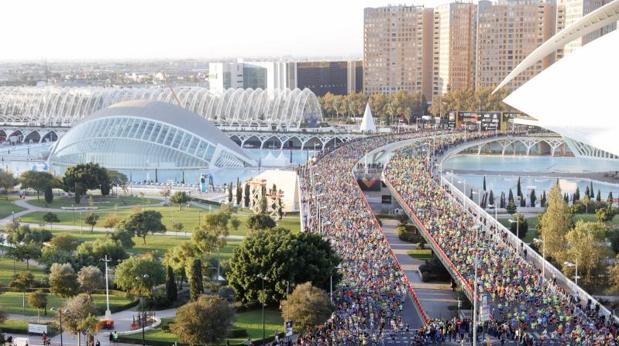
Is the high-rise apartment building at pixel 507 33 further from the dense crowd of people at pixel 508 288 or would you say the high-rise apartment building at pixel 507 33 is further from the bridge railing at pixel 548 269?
the bridge railing at pixel 548 269

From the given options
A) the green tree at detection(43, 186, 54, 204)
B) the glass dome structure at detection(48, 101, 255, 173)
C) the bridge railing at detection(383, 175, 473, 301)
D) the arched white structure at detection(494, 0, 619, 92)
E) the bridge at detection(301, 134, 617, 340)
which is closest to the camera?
the bridge at detection(301, 134, 617, 340)

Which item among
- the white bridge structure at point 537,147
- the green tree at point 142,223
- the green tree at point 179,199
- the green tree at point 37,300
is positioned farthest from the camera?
the white bridge structure at point 537,147

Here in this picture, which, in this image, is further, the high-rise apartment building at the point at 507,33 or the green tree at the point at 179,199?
the high-rise apartment building at the point at 507,33

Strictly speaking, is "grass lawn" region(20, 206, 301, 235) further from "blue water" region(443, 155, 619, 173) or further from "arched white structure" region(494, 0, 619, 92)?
"blue water" region(443, 155, 619, 173)

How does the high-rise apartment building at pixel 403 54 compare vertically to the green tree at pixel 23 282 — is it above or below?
above

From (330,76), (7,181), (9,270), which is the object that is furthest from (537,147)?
(9,270)

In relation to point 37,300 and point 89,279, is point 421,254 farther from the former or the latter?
point 37,300

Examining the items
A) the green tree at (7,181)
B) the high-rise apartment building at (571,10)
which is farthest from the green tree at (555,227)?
the high-rise apartment building at (571,10)

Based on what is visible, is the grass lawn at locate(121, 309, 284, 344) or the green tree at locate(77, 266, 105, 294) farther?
the green tree at locate(77, 266, 105, 294)

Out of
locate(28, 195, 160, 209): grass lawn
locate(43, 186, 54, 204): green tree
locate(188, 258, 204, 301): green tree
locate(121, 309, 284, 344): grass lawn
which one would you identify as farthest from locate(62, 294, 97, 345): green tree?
locate(43, 186, 54, 204): green tree
